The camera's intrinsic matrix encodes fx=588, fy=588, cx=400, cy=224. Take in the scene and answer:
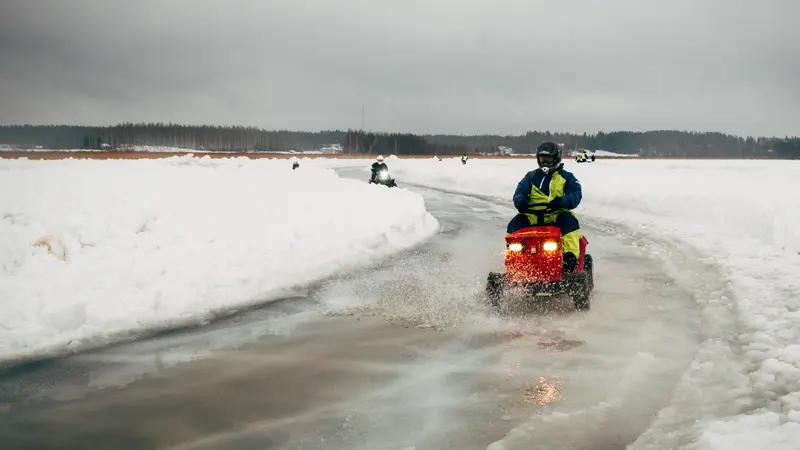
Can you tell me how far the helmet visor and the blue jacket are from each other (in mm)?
107

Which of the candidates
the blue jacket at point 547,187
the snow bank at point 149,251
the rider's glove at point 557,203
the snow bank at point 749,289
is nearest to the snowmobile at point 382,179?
the snow bank at point 749,289

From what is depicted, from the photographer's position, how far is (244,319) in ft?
22.1

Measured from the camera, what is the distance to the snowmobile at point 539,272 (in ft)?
22.3

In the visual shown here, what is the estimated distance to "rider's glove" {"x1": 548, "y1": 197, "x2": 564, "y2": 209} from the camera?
7070 mm

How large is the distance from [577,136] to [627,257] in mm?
197475

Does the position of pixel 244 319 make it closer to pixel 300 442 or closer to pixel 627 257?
pixel 300 442

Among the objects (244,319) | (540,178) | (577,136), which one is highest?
(577,136)

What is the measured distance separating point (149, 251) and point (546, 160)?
5576mm

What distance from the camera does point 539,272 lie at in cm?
693

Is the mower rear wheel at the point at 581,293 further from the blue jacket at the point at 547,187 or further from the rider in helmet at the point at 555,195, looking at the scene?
the blue jacket at the point at 547,187

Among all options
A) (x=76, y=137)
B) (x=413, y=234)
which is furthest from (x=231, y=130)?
(x=413, y=234)

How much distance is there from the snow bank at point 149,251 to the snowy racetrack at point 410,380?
0.70m

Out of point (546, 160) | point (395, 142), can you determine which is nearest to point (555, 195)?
point (546, 160)

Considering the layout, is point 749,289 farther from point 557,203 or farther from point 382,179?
point 382,179
